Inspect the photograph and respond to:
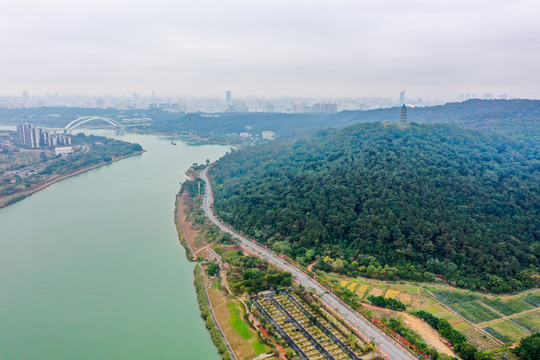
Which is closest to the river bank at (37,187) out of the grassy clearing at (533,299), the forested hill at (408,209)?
the forested hill at (408,209)

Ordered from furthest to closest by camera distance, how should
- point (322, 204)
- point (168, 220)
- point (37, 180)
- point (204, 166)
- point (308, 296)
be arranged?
point (204, 166), point (37, 180), point (168, 220), point (322, 204), point (308, 296)

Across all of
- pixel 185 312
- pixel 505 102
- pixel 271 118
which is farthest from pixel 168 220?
pixel 271 118

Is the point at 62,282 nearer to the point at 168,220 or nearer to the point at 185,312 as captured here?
the point at 185,312

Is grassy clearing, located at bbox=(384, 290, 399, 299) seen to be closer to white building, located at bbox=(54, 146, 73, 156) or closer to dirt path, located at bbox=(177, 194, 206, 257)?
dirt path, located at bbox=(177, 194, 206, 257)

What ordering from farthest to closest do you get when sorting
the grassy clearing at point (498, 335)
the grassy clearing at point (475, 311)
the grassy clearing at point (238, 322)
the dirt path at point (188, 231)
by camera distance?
1. the dirt path at point (188, 231)
2. the grassy clearing at point (475, 311)
3. the grassy clearing at point (238, 322)
4. the grassy clearing at point (498, 335)

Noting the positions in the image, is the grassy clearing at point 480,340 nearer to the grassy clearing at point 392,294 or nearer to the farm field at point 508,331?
the farm field at point 508,331

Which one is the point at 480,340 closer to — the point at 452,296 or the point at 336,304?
the point at 452,296

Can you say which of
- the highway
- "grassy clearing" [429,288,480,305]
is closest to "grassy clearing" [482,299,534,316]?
"grassy clearing" [429,288,480,305]
